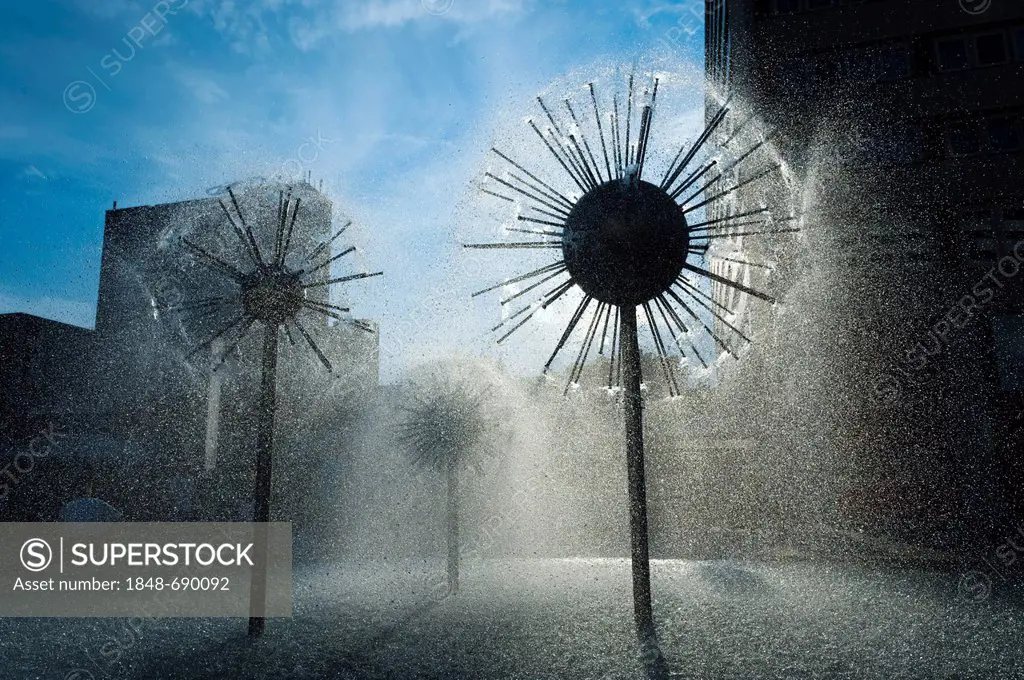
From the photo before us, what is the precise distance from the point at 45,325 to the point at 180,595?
2838 cm

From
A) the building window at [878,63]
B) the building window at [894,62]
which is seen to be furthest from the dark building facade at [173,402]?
the building window at [894,62]

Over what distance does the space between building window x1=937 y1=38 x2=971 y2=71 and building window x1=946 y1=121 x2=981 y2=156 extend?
2.35 metres

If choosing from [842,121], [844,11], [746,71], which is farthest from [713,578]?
[844,11]

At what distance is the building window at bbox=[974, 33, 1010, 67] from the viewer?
2323 centimetres

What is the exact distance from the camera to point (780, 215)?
62.7ft

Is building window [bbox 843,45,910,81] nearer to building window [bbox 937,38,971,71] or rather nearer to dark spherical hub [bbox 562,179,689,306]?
building window [bbox 937,38,971,71]

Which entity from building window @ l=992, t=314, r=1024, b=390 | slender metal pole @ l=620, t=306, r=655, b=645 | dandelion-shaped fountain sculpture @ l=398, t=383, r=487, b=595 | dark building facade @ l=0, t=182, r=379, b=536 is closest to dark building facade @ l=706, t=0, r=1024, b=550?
building window @ l=992, t=314, r=1024, b=390

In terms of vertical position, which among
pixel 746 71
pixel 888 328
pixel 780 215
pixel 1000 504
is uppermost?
pixel 746 71

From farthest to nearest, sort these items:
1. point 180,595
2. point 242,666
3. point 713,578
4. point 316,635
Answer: point 713,578
point 180,595
point 316,635
point 242,666

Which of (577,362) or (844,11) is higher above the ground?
(844,11)

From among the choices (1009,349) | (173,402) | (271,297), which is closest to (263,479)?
(271,297)

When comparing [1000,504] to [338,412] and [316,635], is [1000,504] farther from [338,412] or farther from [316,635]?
[338,412]

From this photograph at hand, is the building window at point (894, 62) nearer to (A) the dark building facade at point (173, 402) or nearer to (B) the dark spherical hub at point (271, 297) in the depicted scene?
(A) the dark building facade at point (173, 402)

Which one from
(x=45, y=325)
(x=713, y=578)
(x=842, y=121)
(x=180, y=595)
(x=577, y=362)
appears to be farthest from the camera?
(x=45, y=325)
